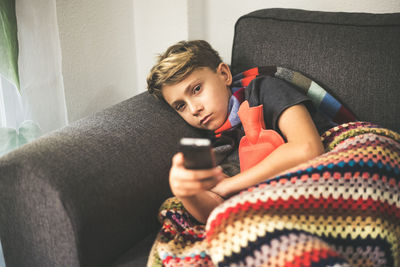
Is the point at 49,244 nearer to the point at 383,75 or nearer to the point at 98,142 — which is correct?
the point at 98,142

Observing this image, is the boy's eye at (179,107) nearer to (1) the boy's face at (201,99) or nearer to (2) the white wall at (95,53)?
(1) the boy's face at (201,99)

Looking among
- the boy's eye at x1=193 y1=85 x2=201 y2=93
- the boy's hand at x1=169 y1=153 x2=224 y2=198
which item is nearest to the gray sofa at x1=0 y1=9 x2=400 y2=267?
the boy's eye at x1=193 y1=85 x2=201 y2=93

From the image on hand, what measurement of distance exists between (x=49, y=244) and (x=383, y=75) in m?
0.95

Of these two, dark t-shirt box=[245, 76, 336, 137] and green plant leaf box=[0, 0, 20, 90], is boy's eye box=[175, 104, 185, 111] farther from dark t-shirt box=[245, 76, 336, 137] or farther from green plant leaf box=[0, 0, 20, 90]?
green plant leaf box=[0, 0, 20, 90]

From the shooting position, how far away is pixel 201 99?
3.63 ft

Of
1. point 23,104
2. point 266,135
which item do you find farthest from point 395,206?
point 23,104

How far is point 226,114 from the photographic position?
1.14 meters

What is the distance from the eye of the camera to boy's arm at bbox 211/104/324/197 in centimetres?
87

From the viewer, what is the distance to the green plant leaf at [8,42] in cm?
103

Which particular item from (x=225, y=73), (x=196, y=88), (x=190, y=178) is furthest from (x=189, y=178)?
(x=225, y=73)

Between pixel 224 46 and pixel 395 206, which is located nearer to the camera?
pixel 395 206

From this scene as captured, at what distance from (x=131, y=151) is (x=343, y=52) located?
66cm

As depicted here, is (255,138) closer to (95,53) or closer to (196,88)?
(196,88)

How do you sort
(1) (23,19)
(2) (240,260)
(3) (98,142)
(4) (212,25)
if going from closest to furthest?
1. (2) (240,260)
2. (3) (98,142)
3. (1) (23,19)
4. (4) (212,25)
